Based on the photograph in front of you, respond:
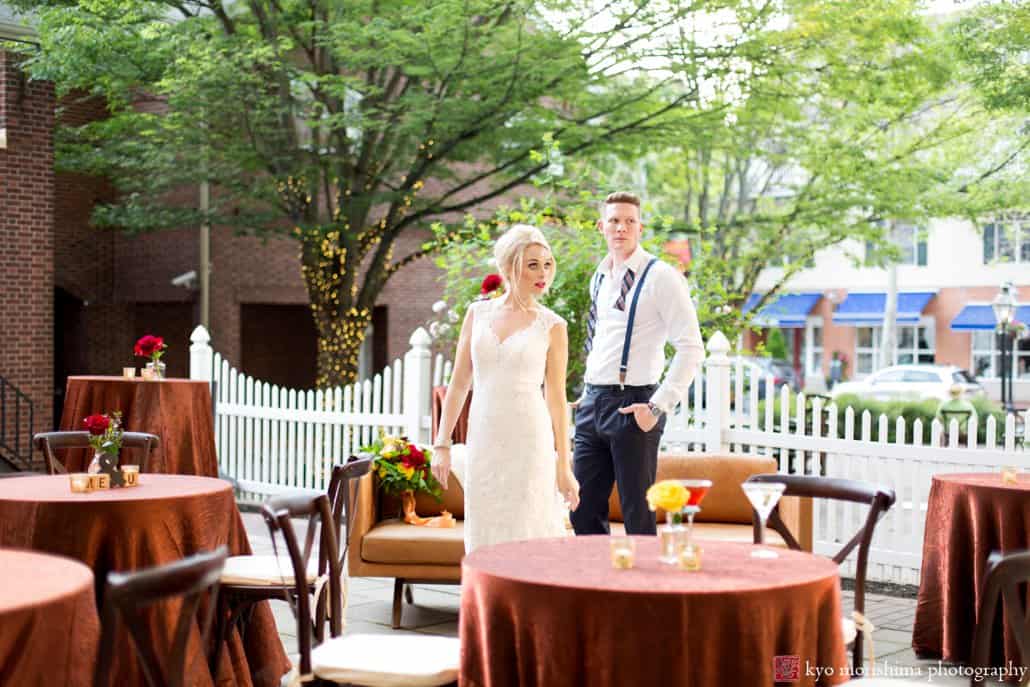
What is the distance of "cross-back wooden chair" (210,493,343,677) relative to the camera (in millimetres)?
4762

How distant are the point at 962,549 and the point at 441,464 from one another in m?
2.85

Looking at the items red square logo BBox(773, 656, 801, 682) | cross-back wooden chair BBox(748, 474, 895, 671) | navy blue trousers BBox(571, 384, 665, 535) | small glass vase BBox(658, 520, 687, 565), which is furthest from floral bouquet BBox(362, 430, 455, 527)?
red square logo BBox(773, 656, 801, 682)

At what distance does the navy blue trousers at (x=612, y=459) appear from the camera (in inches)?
230

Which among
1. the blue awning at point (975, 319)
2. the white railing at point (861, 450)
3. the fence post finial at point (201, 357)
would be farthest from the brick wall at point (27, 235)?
the blue awning at point (975, 319)

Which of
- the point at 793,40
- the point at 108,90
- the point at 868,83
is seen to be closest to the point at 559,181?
the point at 793,40

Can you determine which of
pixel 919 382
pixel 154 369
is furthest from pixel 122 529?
pixel 919 382

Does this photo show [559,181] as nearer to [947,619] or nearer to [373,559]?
[373,559]

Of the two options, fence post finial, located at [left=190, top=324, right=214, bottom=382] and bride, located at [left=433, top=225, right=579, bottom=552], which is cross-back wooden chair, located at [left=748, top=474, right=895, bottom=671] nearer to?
bride, located at [left=433, top=225, right=579, bottom=552]

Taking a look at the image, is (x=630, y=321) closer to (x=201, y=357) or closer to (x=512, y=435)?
(x=512, y=435)

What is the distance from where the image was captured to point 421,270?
936 inches

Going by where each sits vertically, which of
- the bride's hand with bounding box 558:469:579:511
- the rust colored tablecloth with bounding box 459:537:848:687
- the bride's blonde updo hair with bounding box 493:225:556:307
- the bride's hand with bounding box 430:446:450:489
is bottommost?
the rust colored tablecloth with bounding box 459:537:848:687

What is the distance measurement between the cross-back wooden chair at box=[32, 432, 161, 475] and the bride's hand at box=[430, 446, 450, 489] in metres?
2.15

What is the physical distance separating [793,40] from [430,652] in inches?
464

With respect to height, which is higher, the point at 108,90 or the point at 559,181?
the point at 108,90
